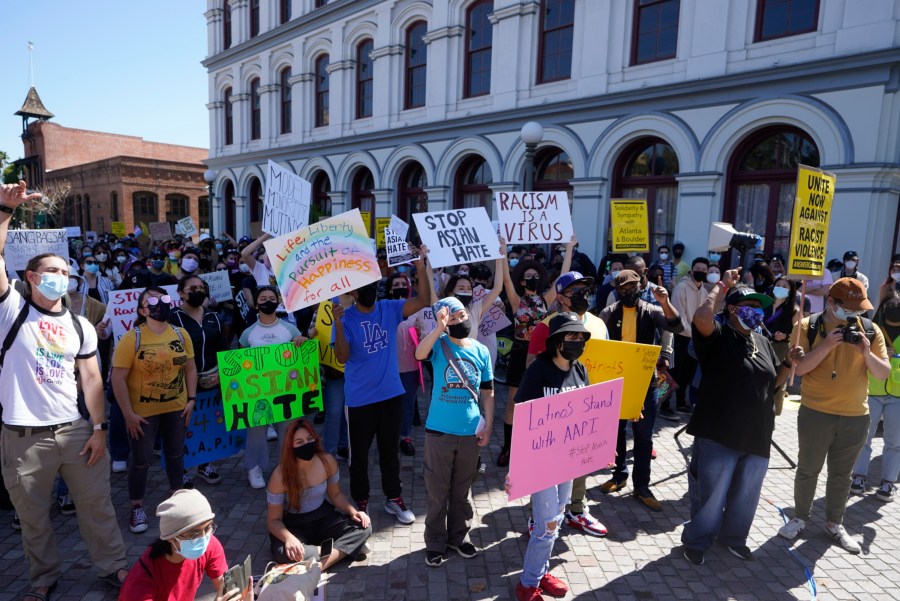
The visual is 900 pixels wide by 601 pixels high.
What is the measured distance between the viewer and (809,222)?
4.77 m

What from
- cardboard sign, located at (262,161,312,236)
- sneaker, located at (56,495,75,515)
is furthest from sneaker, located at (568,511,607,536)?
sneaker, located at (56,495,75,515)

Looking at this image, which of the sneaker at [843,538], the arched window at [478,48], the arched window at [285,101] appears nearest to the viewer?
the sneaker at [843,538]

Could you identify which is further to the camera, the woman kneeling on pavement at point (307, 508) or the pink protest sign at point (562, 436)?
the woman kneeling on pavement at point (307, 508)

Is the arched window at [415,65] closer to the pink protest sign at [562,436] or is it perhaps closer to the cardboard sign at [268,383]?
the cardboard sign at [268,383]

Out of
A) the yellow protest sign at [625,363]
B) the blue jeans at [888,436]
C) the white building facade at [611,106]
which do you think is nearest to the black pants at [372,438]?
the yellow protest sign at [625,363]

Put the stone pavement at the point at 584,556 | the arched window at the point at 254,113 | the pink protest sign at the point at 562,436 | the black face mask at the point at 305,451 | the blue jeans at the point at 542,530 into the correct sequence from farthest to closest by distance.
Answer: the arched window at the point at 254,113 < the black face mask at the point at 305,451 < the stone pavement at the point at 584,556 < the blue jeans at the point at 542,530 < the pink protest sign at the point at 562,436

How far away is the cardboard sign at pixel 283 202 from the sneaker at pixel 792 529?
5.25 metres

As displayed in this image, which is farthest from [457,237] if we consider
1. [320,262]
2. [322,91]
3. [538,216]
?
[322,91]

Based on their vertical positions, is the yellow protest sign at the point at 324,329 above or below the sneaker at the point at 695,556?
above

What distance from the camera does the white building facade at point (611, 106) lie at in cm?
993

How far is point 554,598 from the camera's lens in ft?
12.1

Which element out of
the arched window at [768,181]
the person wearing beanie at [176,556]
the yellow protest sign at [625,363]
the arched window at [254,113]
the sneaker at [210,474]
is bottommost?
the sneaker at [210,474]

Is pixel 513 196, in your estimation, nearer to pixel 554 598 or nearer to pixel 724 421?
pixel 724 421

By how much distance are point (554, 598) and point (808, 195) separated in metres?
3.89
